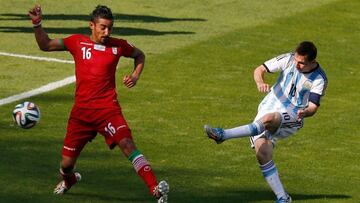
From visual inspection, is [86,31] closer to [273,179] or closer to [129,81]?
[273,179]

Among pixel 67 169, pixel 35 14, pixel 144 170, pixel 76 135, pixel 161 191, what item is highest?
pixel 35 14

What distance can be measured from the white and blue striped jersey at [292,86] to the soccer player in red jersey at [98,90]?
6.13 feet

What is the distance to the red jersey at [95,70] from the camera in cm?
1434

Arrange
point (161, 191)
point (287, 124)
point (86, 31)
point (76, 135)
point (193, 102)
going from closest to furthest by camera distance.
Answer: point (161, 191), point (76, 135), point (287, 124), point (193, 102), point (86, 31)

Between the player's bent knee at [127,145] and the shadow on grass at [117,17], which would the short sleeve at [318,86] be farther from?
the shadow on grass at [117,17]

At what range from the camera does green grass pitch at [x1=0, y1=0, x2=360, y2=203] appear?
16.0 m

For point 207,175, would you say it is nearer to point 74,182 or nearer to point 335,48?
point 74,182

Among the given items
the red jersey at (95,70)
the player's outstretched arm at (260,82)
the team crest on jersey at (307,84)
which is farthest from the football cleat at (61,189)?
the team crest on jersey at (307,84)

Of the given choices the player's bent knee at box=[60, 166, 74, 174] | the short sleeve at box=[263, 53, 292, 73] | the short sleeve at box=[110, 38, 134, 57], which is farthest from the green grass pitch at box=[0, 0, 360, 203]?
the short sleeve at box=[110, 38, 134, 57]

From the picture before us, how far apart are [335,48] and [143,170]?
15.6m

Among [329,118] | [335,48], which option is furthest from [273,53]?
[329,118]

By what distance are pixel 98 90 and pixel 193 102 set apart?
7977 mm

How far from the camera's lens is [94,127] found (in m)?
14.5

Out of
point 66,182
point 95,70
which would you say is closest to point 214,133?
point 95,70
